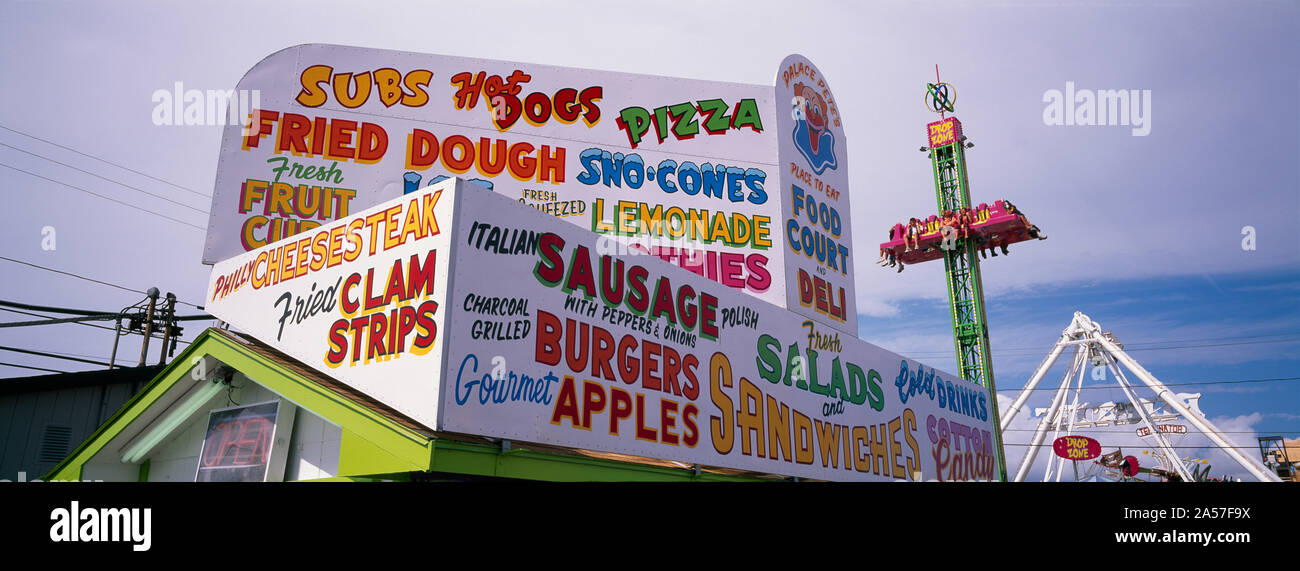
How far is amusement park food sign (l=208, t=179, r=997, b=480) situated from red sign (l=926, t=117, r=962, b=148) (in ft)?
140

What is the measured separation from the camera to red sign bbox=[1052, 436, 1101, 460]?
4997 cm

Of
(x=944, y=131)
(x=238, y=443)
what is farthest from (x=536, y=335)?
(x=944, y=131)

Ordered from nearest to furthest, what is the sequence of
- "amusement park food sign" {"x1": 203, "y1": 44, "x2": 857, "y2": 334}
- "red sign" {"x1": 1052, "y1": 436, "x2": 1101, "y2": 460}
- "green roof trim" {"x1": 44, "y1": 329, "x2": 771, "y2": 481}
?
1. "green roof trim" {"x1": 44, "y1": 329, "x2": 771, "y2": 481}
2. "amusement park food sign" {"x1": 203, "y1": 44, "x2": 857, "y2": 334}
3. "red sign" {"x1": 1052, "y1": 436, "x2": 1101, "y2": 460}

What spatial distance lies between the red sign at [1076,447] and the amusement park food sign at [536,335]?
4533cm

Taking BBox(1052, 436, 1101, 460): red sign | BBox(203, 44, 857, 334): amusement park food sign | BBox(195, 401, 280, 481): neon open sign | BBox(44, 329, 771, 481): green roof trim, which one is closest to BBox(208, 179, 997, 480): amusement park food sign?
BBox(44, 329, 771, 481): green roof trim

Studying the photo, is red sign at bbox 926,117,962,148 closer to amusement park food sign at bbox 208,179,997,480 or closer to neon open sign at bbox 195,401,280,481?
amusement park food sign at bbox 208,179,997,480

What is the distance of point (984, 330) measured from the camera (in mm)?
45156

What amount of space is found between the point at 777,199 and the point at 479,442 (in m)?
8.18

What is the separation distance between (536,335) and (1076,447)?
52021 millimetres

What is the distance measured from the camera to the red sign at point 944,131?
164 feet
